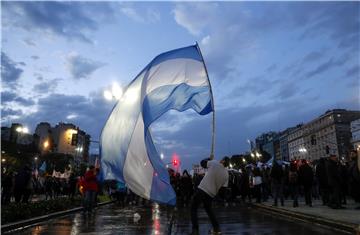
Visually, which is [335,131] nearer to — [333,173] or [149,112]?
[333,173]

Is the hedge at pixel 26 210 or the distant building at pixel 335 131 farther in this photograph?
the distant building at pixel 335 131

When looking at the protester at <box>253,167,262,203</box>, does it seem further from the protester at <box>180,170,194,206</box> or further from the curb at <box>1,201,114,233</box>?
the curb at <box>1,201,114,233</box>

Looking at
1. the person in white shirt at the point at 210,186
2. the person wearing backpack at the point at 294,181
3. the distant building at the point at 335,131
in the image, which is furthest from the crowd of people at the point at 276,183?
the distant building at the point at 335,131

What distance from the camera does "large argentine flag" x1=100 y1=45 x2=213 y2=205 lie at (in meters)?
9.67

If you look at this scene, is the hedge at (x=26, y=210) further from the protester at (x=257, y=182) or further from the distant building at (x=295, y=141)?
the distant building at (x=295, y=141)

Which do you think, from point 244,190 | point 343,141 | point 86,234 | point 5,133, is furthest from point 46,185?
point 343,141

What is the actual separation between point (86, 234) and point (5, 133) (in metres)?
113

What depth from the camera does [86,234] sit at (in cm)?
1154

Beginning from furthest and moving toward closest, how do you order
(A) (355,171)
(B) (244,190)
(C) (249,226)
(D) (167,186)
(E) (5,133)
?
(E) (5,133) → (B) (244,190) → (A) (355,171) → (C) (249,226) → (D) (167,186)

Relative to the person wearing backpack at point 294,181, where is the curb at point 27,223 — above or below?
below

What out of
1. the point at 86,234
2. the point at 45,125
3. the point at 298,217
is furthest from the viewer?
the point at 45,125

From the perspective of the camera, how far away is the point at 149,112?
9.98 meters

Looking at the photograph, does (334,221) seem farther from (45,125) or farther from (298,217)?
(45,125)

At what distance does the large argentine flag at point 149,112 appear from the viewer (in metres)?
9.67
